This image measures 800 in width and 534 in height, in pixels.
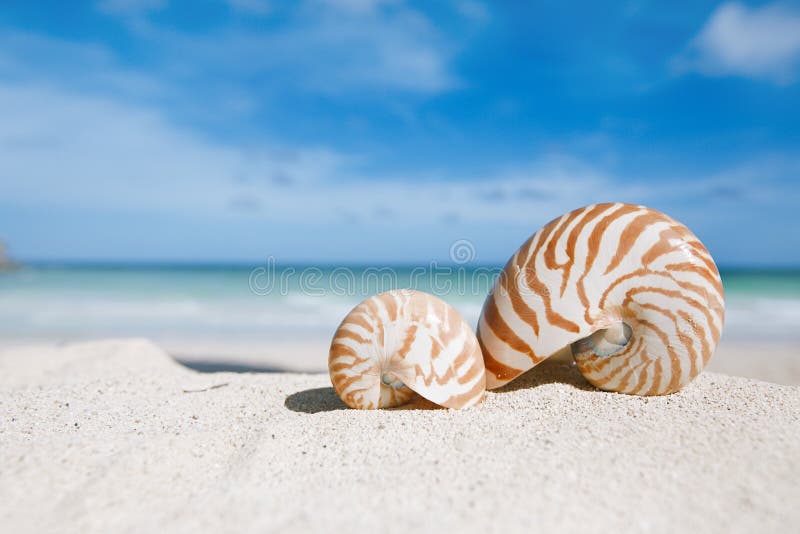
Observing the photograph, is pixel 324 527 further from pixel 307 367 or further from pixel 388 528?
pixel 307 367

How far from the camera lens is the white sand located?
8.19ft

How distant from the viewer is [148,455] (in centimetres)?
317

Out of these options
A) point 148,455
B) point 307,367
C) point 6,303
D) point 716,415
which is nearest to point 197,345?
point 307,367

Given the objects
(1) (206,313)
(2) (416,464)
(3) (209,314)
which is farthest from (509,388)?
(1) (206,313)

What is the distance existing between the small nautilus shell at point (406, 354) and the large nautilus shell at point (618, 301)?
427mm

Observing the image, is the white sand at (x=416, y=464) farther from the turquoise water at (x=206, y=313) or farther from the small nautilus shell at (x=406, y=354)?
the turquoise water at (x=206, y=313)

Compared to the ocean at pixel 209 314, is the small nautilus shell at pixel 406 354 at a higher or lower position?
higher

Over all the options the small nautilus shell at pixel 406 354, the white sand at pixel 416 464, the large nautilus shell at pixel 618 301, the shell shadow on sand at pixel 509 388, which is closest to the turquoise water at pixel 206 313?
the shell shadow on sand at pixel 509 388

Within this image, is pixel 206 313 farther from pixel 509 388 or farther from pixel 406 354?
pixel 406 354

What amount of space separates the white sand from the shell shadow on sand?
36mm

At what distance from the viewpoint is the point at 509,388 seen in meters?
4.59

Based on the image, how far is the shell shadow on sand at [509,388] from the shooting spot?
14.4ft

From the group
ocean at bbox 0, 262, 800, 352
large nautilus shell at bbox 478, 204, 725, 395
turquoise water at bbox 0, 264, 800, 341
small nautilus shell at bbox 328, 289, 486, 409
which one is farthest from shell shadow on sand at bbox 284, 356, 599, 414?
turquoise water at bbox 0, 264, 800, 341

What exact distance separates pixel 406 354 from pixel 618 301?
172 cm
